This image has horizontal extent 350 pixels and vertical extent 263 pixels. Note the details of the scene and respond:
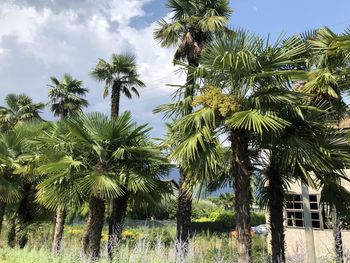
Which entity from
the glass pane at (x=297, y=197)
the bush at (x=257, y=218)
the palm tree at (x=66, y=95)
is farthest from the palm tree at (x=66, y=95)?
the bush at (x=257, y=218)

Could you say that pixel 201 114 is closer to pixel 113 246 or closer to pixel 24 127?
pixel 113 246

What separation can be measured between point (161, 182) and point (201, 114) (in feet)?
14.8

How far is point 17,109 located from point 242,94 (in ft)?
62.4

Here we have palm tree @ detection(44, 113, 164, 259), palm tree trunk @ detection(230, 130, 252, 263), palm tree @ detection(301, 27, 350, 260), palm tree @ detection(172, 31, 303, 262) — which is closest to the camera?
palm tree trunk @ detection(230, 130, 252, 263)

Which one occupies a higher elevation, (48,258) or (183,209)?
(183,209)

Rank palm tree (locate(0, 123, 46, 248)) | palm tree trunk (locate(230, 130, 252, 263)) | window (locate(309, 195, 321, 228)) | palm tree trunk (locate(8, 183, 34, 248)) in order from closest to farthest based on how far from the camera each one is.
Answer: palm tree trunk (locate(230, 130, 252, 263)) → palm tree (locate(0, 123, 46, 248)) → palm tree trunk (locate(8, 183, 34, 248)) → window (locate(309, 195, 321, 228))

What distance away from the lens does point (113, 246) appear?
23.5 ft

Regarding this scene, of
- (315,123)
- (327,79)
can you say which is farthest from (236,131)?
(327,79)

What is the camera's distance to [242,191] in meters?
7.00

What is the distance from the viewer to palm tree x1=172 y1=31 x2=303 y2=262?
6.92 m

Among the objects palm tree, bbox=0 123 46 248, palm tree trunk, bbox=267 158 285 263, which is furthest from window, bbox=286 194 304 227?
palm tree, bbox=0 123 46 248

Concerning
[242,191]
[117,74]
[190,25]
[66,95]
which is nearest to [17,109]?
[66,95]

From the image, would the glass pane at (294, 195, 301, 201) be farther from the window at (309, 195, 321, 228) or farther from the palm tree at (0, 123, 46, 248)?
the palm tree at (0, 123, 46, 248)

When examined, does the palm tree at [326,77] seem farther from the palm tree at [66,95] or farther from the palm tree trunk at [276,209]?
the palm tree at [66,95]
